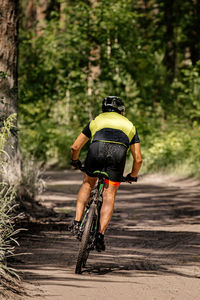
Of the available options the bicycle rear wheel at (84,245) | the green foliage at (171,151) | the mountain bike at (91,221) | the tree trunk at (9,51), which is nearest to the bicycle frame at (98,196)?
the mountain bike at (91,221)

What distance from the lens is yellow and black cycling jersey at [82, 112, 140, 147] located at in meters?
6.95

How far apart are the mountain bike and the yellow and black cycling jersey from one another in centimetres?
39

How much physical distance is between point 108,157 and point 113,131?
0.30 m

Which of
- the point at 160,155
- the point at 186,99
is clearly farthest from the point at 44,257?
the point at 186,99

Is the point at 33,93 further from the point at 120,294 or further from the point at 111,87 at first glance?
the point at 120,294

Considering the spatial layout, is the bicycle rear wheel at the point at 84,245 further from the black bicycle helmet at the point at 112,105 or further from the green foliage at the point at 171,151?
the green foliage at the point at 171,151

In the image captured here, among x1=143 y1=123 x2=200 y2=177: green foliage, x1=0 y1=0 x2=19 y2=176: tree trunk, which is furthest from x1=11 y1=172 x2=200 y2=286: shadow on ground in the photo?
x1=143 y1=123 x2=200 y2=177: green foliage

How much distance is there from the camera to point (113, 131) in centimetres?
699

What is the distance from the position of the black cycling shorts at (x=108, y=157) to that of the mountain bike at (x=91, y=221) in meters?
0.09

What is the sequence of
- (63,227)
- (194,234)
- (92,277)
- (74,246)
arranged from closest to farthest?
1. (92,277)
2. (74,246)
3. (194,234)
4. (63,227)

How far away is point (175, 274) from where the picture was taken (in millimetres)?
6613

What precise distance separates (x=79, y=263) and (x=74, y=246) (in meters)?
2.06

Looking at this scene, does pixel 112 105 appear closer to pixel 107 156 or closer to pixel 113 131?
pixel 113 131

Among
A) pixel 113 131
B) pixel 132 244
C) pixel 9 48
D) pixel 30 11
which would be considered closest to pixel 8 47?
pixel 9 48
